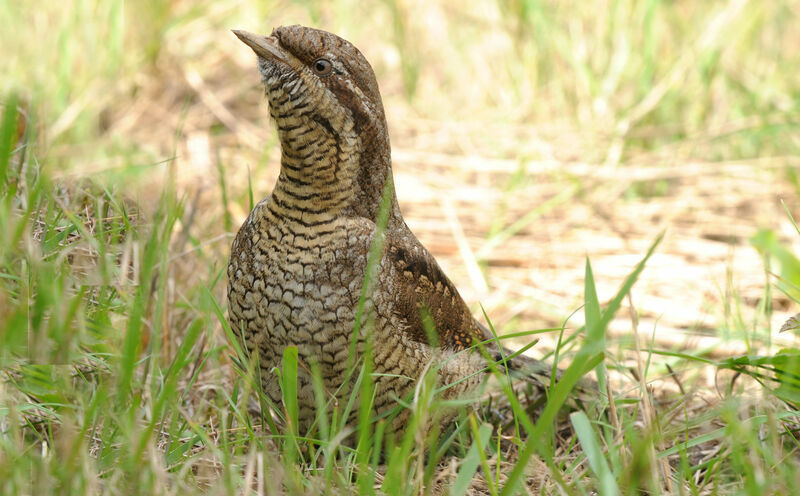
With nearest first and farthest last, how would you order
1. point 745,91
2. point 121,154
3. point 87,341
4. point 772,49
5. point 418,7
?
1. point 87,341
2. point 121,154
3. point 745,91
4. point 772,49
5. point 418,7

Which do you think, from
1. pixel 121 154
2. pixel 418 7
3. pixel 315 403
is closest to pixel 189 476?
pixel 315 403

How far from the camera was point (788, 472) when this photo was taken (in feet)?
6.57

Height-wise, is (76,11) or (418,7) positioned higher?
(418,7)

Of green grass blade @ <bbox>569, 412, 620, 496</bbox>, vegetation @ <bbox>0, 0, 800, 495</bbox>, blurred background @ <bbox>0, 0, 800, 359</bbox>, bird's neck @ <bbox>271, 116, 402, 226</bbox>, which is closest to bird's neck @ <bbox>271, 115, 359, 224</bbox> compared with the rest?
bird's neck @ <bbox>271, 116, 402, 226</bbox>

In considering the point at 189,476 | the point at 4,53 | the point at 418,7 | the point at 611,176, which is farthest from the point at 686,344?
the point at 4,53

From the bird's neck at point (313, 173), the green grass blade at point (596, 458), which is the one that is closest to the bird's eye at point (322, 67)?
the bird's neck at point (313, 173)

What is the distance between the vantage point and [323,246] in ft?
7.74

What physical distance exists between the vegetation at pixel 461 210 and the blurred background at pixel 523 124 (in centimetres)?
2

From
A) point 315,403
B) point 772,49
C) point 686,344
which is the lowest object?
point 315,403

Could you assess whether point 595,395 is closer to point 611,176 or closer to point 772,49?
point 611,176

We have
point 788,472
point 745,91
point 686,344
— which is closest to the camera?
point 788,472

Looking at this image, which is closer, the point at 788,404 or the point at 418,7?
the point at 788,404

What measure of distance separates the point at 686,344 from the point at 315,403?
2.14 metres

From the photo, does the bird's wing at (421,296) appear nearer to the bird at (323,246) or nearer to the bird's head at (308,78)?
the bird at (323,246)
